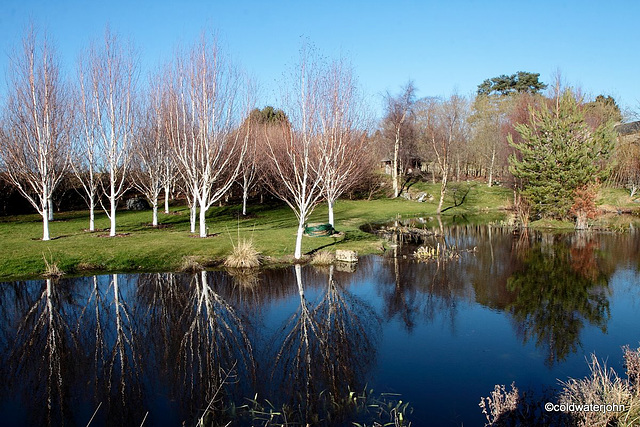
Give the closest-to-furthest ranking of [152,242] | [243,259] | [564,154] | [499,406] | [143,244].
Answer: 1. [499,406]
2. [243,259]
3. [143,244]
4. [152,242]
5. [564,154]

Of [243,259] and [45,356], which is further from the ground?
[243,259]

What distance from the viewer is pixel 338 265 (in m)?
17.9

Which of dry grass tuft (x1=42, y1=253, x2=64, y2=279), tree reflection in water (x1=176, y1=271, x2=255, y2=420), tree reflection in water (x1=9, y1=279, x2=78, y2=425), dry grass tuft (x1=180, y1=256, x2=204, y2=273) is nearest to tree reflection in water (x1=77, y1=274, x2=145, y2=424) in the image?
tree reflection in water (x1=9, y1=279, x2=78, y2=425)

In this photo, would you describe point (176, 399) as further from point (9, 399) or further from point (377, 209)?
point (377, 209)

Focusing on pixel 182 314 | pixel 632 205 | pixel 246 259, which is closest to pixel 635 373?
pixel 182 314

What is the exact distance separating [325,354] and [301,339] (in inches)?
37.9

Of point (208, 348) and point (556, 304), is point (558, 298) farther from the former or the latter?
point (208, 348)

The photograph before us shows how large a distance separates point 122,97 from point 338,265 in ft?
45.9

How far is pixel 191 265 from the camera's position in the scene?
16891 millimetres

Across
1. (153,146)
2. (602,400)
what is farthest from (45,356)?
(153,146)

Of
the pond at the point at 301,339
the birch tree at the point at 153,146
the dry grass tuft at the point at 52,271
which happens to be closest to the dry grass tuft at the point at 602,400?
the pond at the point at 301,339

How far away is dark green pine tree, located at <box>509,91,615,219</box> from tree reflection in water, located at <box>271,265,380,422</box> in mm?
21932

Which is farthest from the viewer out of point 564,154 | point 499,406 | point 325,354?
point 564,154

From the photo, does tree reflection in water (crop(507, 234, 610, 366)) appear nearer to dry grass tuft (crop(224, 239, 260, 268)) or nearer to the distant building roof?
dry grass tuft (crop(224, 239, 260, 268))
